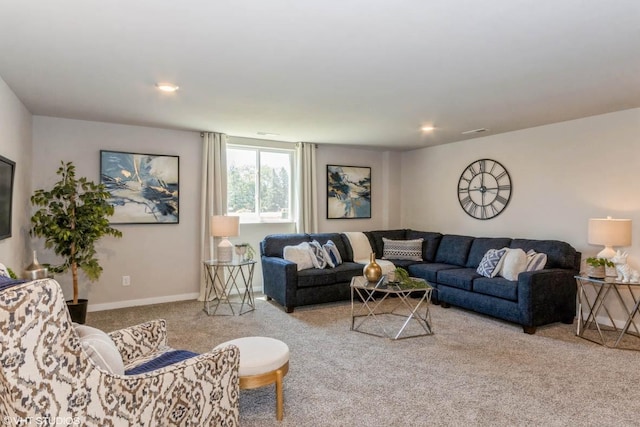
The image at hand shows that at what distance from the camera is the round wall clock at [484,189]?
5473mm

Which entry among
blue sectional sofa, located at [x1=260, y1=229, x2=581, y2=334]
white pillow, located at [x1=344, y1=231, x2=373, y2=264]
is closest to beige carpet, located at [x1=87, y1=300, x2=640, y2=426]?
blue sectional sofa, located at [x1=260, y1=229, x2=581, y2=334]

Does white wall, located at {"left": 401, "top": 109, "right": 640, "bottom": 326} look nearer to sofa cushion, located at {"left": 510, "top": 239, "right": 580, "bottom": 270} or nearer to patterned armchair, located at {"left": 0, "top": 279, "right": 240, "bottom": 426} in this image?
sofa cushion, located at {"left": 510, "top": 239, "right": 580, "bottom": 270}

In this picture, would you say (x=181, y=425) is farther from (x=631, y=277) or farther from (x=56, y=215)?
(x=631, y=277)

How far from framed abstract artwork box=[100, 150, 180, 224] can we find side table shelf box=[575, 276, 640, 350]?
4782mm

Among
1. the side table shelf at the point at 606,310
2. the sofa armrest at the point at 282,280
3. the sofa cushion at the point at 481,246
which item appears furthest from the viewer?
the sofa cushion at the point at 481,246

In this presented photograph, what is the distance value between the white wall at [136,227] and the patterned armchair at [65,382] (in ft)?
11.9

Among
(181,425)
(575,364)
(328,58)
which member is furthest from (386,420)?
(328,58)

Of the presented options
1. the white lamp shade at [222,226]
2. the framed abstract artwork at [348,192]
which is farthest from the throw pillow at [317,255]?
the framed abstract artwork at [348,192]

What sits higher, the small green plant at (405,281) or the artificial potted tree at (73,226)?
the artificial potted tree at (73,226)

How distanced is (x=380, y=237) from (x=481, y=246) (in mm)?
1611

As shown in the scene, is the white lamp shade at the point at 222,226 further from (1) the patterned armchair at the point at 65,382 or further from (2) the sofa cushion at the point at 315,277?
(1) the patterned armchair at the point at 65,382

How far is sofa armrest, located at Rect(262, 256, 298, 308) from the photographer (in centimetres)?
484

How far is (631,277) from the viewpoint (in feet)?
12.0

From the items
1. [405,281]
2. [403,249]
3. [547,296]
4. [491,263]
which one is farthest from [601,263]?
[403,249]
